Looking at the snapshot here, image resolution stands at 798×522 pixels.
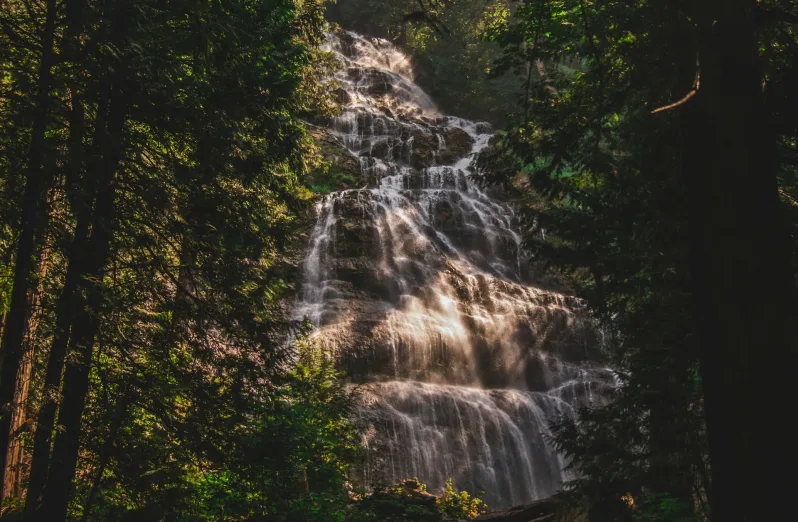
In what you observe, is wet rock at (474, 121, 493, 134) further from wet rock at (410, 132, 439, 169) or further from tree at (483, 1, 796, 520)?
tree at (483, 1, 796, 520)

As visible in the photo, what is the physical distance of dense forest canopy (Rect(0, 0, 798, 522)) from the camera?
282 centimetres

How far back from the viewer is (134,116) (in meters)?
5.39

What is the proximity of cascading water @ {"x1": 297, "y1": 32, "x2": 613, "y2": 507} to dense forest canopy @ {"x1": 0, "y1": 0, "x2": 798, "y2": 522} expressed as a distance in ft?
13.2

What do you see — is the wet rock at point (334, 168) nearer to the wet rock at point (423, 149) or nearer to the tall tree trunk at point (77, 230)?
the wet rock at point (423, 149)

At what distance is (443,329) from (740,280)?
50.2 ft

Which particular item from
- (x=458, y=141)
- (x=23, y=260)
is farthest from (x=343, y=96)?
(x=23, y=260)

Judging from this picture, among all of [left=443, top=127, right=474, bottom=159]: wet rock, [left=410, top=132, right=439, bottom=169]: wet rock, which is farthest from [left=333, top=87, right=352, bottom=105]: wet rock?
[left=443, top=127, right=474, bottom=159]: wet rock

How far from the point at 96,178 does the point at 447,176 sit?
2221 centimetres

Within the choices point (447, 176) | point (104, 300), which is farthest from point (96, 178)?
point (447, 176)

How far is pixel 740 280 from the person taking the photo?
276cm

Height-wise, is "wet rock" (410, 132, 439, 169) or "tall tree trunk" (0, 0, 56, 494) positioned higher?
"wet rock" (410, 132, 439, 169)

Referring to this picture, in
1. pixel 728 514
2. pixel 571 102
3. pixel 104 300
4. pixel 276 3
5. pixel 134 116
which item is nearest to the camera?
pixel 728 514

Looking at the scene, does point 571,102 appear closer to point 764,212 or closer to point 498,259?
point 764,212

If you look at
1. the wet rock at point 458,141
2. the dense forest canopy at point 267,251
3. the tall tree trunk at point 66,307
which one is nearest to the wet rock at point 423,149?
the wet rock at point 458,141
